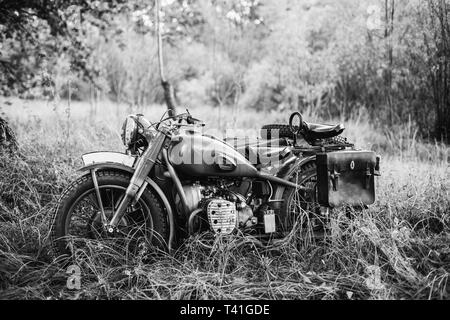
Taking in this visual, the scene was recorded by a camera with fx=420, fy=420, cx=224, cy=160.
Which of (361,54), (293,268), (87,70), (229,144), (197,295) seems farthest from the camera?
(361,54)

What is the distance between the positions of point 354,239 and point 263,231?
2.19ft

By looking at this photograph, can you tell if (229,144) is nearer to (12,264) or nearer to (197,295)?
(197,295)

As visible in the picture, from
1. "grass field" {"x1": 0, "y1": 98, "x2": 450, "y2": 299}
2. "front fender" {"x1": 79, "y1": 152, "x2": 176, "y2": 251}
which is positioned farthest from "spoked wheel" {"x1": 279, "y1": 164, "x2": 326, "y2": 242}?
"front fender" {"x1": 79, "y1": 152, "x2": 176, "y2": 251}

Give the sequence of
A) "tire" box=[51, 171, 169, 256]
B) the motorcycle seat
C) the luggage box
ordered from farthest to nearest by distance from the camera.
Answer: the motorcycle seat, the luggage box, "tire" box=[51, 171, 169, 256]

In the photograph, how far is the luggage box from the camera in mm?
3098

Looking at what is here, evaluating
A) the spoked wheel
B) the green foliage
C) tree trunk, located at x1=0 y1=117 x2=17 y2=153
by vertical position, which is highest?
the green foliage

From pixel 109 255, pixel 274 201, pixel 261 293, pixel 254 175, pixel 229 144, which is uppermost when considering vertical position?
pixel 229 144

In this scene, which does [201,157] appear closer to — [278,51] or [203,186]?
[203,186]

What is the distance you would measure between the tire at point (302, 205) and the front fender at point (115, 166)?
0.87 metres

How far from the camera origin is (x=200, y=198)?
300cm

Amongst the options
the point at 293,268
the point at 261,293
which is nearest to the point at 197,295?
the point at 261,293

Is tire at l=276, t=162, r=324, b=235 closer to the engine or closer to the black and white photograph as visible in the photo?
the black and white photograph

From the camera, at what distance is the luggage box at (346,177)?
10.2 ft

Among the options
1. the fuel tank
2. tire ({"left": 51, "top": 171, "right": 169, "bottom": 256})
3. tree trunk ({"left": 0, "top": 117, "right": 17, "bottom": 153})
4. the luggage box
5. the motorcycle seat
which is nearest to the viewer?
tire ({"left": 51, "top": 171, "right": 169, "bottom": 256})
